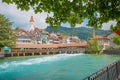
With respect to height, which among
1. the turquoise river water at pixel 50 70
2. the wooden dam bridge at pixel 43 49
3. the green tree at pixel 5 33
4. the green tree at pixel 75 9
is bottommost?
the turquoise river water at pixel 50 70

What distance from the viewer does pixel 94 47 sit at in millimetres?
98688

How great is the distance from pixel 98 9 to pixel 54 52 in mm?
92647

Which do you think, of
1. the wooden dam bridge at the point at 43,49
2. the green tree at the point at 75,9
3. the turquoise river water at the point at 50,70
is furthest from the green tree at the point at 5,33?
the green tree at the point at 75,9

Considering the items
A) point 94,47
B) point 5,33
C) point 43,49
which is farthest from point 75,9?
point 94,47

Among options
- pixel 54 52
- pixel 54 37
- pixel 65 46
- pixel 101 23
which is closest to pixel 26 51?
pixel 54 52

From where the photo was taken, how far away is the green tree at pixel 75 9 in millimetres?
7434

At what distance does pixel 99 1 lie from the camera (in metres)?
7.61

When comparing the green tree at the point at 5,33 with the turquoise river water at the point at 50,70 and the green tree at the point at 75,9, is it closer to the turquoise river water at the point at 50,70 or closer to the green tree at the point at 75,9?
the turquoise river water at the point at 50,70

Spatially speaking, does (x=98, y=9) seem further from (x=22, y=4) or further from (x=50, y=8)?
(x=22, y=4)

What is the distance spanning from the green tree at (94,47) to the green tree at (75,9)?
9091 cm

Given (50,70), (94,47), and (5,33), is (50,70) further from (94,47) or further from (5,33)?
(94,47)

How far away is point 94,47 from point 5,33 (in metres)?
44.5

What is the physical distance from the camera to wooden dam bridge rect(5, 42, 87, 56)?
8250 centimetres

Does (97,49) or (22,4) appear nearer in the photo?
(22,4)
